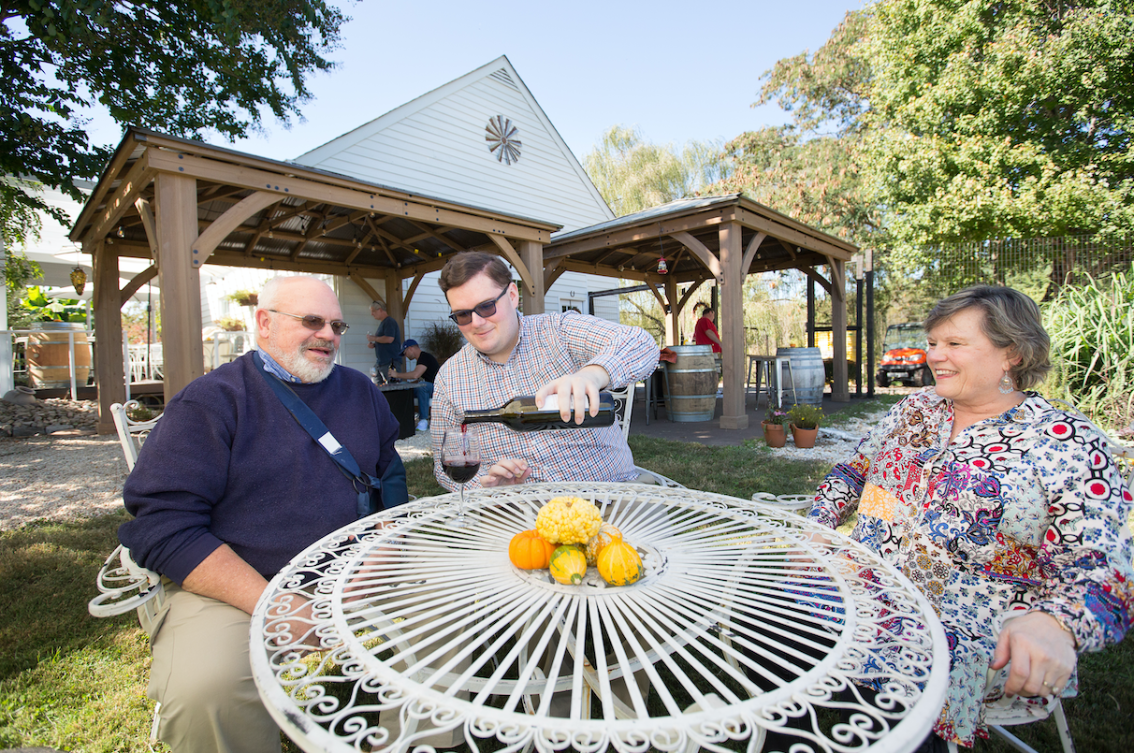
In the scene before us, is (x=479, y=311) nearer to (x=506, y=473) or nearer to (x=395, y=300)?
(x=506, y=473)

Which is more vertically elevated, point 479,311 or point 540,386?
point 479,311

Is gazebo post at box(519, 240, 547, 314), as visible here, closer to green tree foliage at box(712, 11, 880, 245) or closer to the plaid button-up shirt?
the plaid button-up shirt

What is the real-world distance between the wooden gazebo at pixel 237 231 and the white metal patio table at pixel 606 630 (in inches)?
143

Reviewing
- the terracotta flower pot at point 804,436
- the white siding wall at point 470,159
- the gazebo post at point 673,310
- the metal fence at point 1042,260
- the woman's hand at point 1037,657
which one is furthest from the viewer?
the gazebo post at point 673,310

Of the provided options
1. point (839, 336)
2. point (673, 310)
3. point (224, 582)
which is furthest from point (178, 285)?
point (673, 310)

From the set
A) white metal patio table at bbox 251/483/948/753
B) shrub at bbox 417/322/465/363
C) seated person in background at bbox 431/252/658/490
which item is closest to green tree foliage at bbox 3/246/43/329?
shrub at bbox 417/322/465/363

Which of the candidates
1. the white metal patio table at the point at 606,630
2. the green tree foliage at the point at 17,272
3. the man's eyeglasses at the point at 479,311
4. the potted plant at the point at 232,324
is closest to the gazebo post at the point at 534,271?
the man's eyeglasses at the point at 479,311

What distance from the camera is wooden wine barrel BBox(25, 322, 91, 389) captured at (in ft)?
29.5

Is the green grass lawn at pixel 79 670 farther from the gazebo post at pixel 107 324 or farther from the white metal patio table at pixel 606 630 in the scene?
the gazebo post at pixel 107 324

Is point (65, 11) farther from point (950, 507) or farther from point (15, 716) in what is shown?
point (950, 507)

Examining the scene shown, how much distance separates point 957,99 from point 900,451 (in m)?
13.7

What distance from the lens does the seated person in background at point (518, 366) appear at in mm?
1912

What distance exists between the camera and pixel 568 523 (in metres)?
1.14

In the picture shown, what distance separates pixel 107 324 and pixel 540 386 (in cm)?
759
